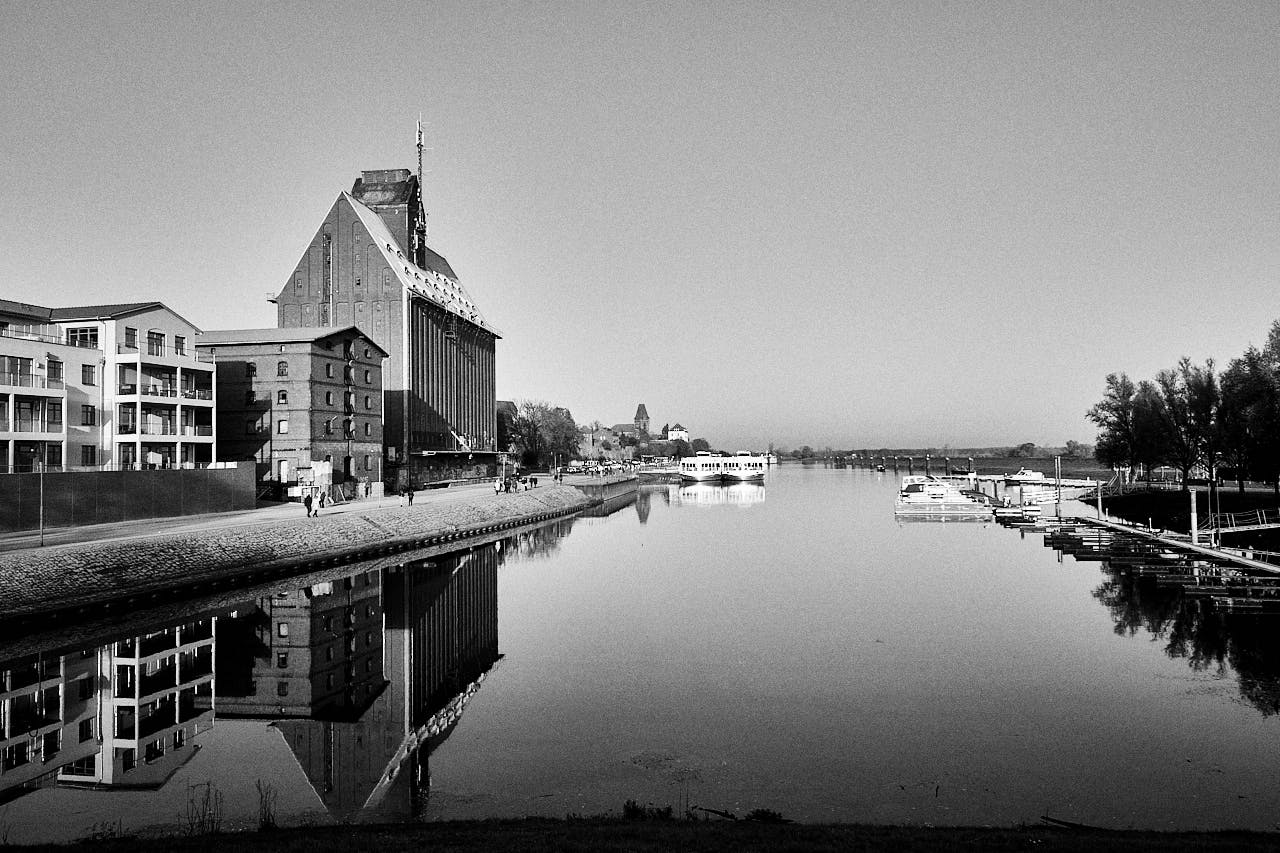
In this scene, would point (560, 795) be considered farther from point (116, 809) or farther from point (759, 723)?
point (116, 809)

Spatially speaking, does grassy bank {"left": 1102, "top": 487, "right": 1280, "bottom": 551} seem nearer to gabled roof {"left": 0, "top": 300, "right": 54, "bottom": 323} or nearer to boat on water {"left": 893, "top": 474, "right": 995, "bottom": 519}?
boat on water {"left": 893, "top": 474, "right": 995, "bottom": 519}

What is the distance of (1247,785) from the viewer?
15312 mm

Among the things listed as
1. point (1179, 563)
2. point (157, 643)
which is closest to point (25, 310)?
point (157, 643)

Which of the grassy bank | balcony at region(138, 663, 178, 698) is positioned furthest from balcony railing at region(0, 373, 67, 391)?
the grassy bank

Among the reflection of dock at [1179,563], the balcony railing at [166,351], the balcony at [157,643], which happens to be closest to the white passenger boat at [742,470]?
the reflection of dock at [1179,563]

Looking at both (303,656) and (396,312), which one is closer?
(303,656)

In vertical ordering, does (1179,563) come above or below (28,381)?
below

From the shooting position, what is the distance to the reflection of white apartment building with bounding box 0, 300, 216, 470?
1714 inches

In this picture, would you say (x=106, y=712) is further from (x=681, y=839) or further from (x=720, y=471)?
(x=720, y=471)

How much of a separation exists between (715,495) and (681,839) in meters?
115

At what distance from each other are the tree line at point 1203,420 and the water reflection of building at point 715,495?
1590 inches

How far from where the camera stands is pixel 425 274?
3979 inches

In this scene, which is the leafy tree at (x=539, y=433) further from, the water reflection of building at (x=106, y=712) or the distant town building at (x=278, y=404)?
the water reflection of building at (x=106, y=712)

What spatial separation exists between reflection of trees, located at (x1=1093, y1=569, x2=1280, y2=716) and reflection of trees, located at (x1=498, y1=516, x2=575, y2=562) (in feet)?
102
